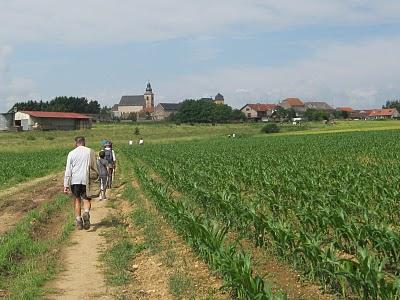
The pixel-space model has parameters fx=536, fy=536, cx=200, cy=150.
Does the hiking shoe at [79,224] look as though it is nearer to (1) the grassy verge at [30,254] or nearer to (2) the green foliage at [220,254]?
(1) the grassy verge at [30,254]

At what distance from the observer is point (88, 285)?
7.59 m

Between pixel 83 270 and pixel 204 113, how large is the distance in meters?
110

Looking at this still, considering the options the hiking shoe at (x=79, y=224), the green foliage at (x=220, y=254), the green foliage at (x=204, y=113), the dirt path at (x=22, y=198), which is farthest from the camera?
the green foliage at (x=204, y=113)

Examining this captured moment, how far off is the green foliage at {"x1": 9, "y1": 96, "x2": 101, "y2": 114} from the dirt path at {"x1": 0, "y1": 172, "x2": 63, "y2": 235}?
106 metres

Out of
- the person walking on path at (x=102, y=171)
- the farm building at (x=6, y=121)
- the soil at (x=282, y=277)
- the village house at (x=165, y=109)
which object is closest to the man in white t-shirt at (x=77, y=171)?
the soil at (x=282, y=277)

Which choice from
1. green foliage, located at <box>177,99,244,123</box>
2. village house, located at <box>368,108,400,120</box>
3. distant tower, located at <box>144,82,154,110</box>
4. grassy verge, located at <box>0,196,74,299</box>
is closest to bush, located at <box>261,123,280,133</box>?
green foliage, located at <box>177,99,244,123</box>

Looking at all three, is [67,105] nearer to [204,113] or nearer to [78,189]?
[204,113]

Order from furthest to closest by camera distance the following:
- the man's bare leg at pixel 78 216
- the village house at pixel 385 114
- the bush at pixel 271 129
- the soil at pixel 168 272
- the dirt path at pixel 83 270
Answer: the village house at pixel 385 114 → the bush at pixel 271 129 → the man's bare leg at pixel 78 216 → the dirt path at pixel 83 270 → the soil at pixel 168 272

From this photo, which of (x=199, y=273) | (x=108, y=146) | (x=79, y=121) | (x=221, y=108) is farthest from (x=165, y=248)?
(x=221, y=108)

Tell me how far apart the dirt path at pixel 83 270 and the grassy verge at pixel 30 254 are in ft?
0.64

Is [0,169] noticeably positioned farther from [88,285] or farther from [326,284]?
[326,284]

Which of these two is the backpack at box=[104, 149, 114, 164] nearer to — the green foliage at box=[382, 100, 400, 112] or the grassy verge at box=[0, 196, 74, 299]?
the grassy verge at box=[0, 196, 74, 299]

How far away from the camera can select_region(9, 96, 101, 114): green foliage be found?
126875 mm

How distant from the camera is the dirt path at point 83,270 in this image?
285 inches
